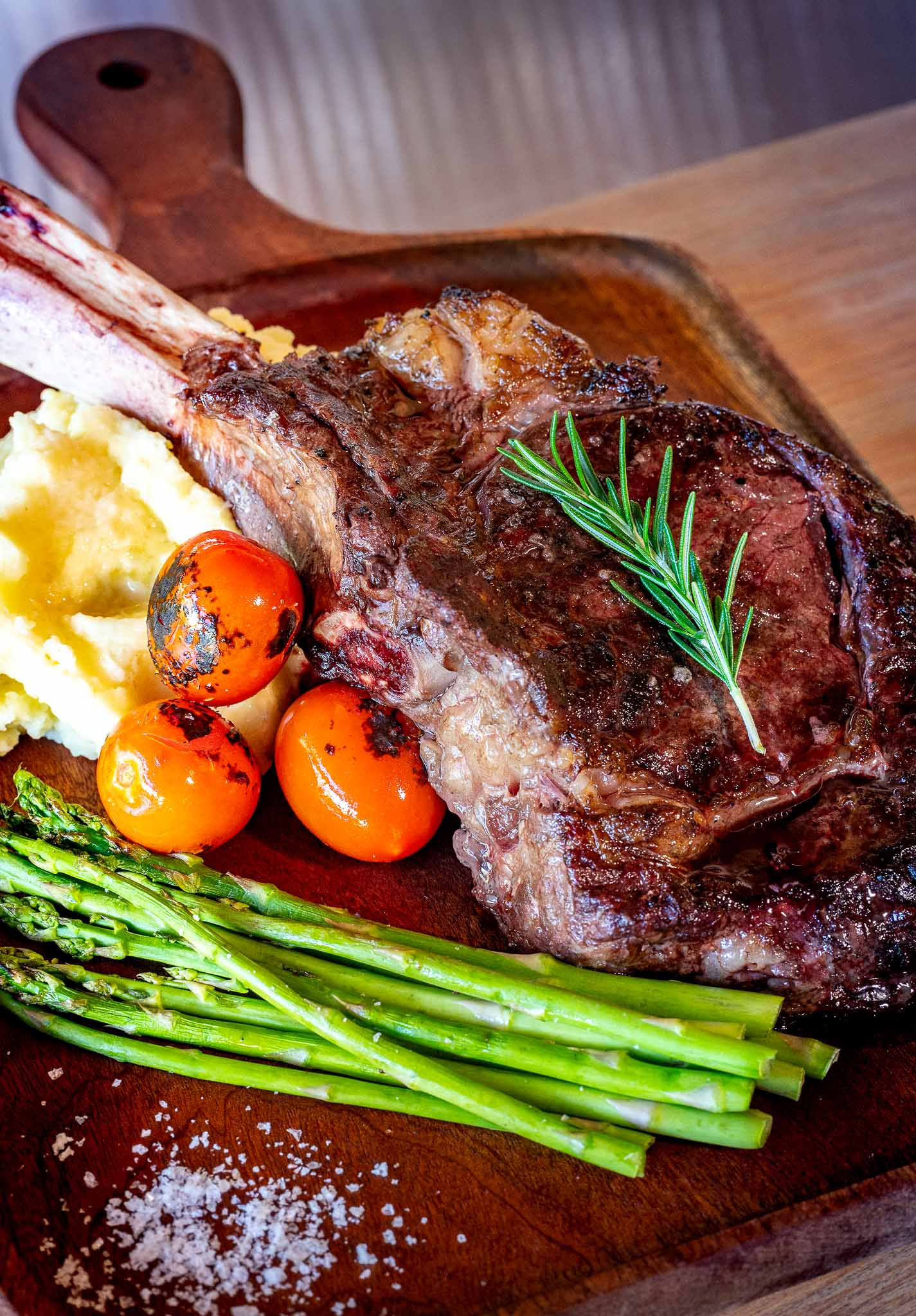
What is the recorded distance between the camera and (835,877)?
9.68ft

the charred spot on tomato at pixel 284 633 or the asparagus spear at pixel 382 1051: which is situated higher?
the charred spot on tomato at pixel 284 633

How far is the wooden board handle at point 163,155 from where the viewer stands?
5090 mm

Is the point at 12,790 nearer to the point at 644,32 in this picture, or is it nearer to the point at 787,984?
the point at 787,984

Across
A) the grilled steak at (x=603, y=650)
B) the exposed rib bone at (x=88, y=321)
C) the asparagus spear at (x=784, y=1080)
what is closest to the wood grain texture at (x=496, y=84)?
the exposed rib bone at (x=88, y=321)

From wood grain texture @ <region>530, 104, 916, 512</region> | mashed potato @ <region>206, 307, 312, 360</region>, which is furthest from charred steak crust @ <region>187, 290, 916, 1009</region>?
wood grain texture @ <region>530, 104, 916, 512</region>

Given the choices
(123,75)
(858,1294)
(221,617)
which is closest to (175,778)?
(221,617)

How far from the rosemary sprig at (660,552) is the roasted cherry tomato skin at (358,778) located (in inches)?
27.2

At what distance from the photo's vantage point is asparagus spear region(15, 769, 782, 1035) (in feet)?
9.39

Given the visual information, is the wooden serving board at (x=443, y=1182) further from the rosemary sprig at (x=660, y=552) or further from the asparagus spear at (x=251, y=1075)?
the rosemary sprig at (x=660, y=552)

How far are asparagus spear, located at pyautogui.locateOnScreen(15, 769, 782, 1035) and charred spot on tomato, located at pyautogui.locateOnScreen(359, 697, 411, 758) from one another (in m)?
0.42

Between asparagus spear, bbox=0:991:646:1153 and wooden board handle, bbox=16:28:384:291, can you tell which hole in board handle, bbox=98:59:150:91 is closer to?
wooden board handle, bbox=16:28:384:291

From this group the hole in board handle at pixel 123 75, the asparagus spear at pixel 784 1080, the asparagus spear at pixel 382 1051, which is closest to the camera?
the asparagus spear at pixel 382 1051

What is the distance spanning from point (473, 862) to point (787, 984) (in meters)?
0.76

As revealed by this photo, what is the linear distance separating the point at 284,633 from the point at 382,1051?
1044 mm
